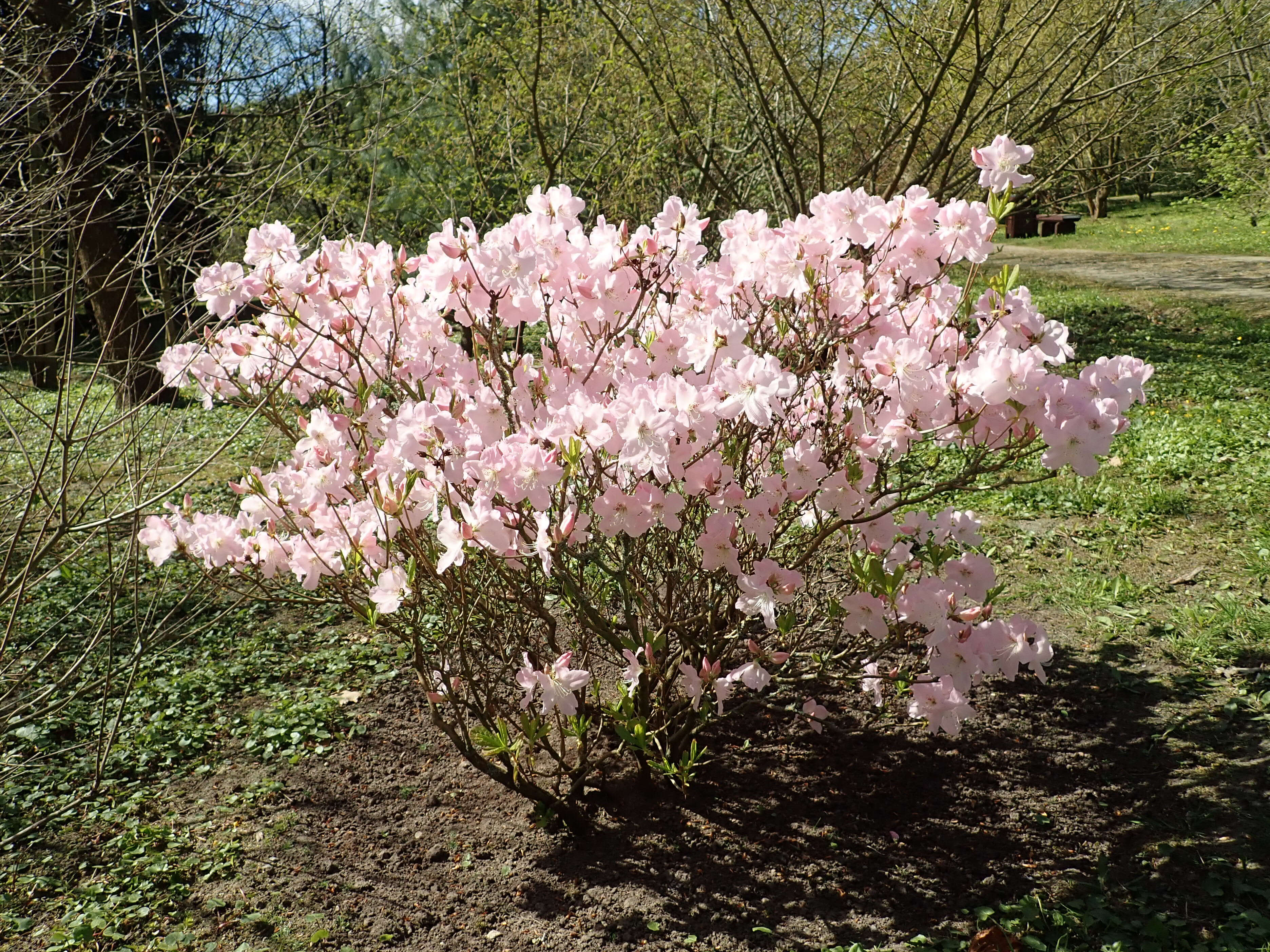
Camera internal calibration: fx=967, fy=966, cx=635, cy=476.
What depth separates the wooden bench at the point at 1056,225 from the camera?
19.5m

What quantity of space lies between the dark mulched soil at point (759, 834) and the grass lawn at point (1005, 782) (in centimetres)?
1

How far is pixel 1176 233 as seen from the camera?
779 inches

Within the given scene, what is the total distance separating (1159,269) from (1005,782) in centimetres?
1376

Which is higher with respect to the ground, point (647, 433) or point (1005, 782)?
point (647, 433)

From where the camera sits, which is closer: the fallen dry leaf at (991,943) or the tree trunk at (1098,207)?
the fallen dry leaf at (991,943)

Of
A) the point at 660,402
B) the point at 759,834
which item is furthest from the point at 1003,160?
the point at 759,834

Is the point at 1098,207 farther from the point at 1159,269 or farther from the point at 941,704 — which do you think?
the point at 941,704

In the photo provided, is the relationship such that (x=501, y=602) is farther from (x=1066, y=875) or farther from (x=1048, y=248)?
(x=1048, y=248)

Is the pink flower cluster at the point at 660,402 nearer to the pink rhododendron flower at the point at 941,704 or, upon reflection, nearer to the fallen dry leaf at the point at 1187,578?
the pink rhododendron flower at the point at 941,704

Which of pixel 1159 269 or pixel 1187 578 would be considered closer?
pixel 1187 578

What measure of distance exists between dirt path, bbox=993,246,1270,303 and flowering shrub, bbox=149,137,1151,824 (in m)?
10.1

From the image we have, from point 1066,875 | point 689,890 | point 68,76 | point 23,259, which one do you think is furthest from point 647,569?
point 68,76

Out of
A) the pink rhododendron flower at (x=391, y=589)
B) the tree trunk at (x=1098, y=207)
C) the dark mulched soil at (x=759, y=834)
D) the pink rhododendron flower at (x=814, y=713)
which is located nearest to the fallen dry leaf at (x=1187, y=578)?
the dark mulched soil at (x=759, y=834)

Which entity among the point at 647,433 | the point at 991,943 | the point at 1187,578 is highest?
the point at 1187,578
